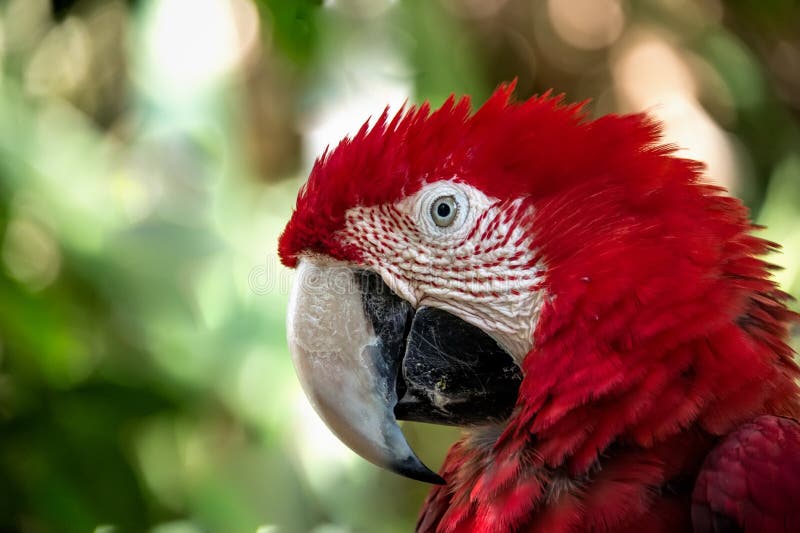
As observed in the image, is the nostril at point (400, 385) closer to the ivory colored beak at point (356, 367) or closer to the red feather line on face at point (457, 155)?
the ivory colored beak at point (356, 367)

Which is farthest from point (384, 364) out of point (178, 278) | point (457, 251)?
point (178, 278)

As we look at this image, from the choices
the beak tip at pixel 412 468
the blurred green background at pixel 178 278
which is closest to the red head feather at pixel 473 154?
the beak tip at pixel 412 468

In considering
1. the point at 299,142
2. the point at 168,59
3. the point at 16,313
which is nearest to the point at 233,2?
the point at 299,142

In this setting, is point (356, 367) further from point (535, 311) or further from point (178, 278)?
point (178, 278)

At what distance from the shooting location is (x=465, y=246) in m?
0.91

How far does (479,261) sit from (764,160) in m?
1.43

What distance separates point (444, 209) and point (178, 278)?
2.81 ft

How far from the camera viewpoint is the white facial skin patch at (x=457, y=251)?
2.93 ft

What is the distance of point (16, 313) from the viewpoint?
1.54 m

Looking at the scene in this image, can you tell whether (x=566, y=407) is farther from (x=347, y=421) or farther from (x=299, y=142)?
(x=299, y=142)

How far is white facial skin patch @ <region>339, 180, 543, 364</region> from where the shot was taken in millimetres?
894

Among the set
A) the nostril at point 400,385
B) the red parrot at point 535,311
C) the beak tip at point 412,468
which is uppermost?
the red parrot at point 535,311

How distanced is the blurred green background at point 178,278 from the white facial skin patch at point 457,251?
550mm

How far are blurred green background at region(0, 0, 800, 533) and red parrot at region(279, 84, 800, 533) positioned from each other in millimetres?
544
